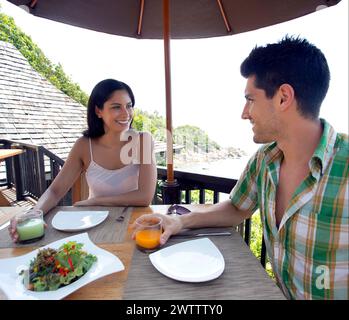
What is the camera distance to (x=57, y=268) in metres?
0.86

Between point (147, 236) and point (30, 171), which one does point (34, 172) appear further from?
point (147, 236)

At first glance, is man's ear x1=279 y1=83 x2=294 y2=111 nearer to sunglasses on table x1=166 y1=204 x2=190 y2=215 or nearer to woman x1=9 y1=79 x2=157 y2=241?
sunglasses on table x1=166 y1=204 x2=190 y2=215

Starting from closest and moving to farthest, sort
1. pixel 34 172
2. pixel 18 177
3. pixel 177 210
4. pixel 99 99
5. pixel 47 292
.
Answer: pixel 47 292, pixel 177 210, pixel 99 99, pixel 34 172, pixel 18 177

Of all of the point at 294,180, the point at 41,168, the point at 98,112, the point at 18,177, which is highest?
the point at 98,112

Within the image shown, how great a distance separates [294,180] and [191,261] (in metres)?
0.65

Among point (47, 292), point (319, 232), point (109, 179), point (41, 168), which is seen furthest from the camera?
point (41, 168)

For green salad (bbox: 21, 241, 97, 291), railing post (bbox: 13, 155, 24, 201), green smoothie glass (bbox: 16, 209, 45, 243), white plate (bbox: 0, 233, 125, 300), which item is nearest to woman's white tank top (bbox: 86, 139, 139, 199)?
green smoothie glass (bbox: 16, 209, 45, 243)

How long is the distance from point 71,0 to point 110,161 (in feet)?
4.63

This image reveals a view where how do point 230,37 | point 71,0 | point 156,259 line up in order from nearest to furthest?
point 156,259 < point 71,0 < point 230,37

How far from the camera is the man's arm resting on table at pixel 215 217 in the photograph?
1286 millimetres

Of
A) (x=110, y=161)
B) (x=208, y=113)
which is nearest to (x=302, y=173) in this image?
(x=110, y=161)

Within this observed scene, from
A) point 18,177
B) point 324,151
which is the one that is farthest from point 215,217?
point 18,177

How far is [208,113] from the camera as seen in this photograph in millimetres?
14977

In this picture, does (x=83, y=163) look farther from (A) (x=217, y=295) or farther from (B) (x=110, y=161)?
(A) (x=217, y=295)
